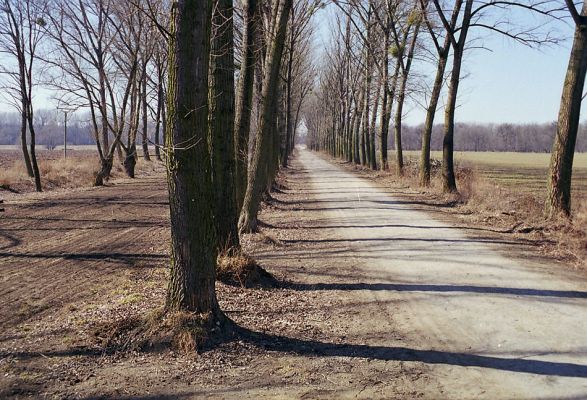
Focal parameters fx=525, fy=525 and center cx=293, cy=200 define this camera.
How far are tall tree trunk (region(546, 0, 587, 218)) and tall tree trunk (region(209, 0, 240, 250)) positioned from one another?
7200 millimetres

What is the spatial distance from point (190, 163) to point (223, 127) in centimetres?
325

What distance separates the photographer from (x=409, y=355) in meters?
4.94

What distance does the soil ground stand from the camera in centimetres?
438

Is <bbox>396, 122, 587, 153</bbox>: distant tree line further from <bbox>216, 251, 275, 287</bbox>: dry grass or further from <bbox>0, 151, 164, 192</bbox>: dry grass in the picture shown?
<bbox>216, 251, 275, 287</bbox>: dry grass

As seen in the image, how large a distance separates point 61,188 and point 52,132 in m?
83.8

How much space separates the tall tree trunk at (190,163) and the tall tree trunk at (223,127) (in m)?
2.55

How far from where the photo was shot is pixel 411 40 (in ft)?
78.7

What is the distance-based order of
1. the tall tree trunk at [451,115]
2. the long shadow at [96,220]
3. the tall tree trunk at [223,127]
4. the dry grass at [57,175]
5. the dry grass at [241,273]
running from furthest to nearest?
1. the dry grass at [57,175]
2. the tall tree trunk at [451,115]
3. the long shadow at [96,220]
4. the tall tree trunk at [223,127]
5. the dry grass at [241,273]

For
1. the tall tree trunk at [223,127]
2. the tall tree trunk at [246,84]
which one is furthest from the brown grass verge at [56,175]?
the tall tree trunk at [223,127]

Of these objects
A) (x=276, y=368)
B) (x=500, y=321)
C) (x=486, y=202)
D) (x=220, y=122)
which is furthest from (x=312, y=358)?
(x=486, y=202)

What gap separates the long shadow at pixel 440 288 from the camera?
22.0 feet

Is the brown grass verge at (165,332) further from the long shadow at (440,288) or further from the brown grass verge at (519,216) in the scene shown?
the brown grass verge at (519,216)

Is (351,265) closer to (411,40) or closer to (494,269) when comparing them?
(494,269)

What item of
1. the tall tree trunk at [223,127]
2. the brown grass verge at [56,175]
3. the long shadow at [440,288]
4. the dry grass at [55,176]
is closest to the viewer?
the long shadow at [440,288]
